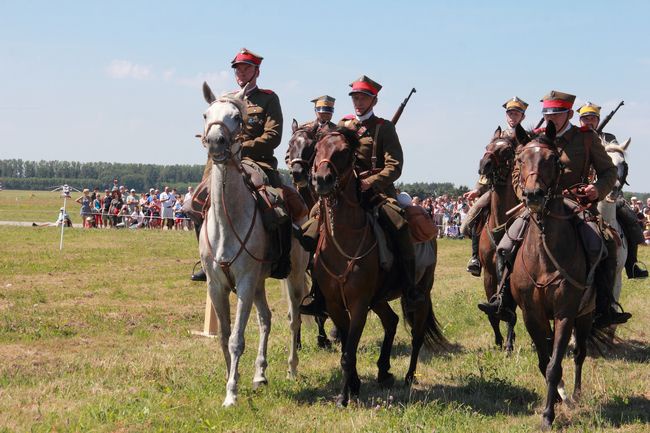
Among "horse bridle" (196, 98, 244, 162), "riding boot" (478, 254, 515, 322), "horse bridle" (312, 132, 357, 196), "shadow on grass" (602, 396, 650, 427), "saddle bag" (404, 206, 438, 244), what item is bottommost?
"shadow on grass" (602, 396, 650, 427)

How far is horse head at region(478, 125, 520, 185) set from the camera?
12.2 m

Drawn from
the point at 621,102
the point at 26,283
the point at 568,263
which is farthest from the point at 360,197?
the point at 26,283

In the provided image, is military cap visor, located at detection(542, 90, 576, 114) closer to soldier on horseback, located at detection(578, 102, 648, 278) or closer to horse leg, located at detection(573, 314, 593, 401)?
horse leg, located at detection(573, 314, 593, 401)

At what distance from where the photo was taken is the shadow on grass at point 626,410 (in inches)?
336

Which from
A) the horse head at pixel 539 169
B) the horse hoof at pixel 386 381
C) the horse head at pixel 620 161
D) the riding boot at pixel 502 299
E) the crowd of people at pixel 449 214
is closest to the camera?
the horse head at pixel 539 169

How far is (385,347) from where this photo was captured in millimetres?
10555

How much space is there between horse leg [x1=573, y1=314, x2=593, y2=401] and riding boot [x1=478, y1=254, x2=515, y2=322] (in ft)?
2.54

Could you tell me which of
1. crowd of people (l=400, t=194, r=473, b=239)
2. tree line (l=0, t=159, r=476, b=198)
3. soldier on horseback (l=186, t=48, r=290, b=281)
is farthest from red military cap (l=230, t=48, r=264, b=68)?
tree line (l=0, t=159, r=476, b=198)

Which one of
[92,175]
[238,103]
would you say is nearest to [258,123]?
[238,103]

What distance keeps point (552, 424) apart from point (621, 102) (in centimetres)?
719

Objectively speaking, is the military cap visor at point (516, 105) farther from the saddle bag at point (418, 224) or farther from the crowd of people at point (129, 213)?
the crowd of people at point (129, 213)

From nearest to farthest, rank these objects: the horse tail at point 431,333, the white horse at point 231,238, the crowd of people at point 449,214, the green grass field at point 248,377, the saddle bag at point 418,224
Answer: the green grass field at point 248,377, the white horse at point 231,238, the saddle bag at point 418,224, the horse tail at point 431,333, the crowd of people at point 449,214

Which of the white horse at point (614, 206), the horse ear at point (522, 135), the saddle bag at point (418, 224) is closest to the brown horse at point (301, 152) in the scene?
the saddle bag at point (418, 224)

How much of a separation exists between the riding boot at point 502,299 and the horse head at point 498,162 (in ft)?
9.32
